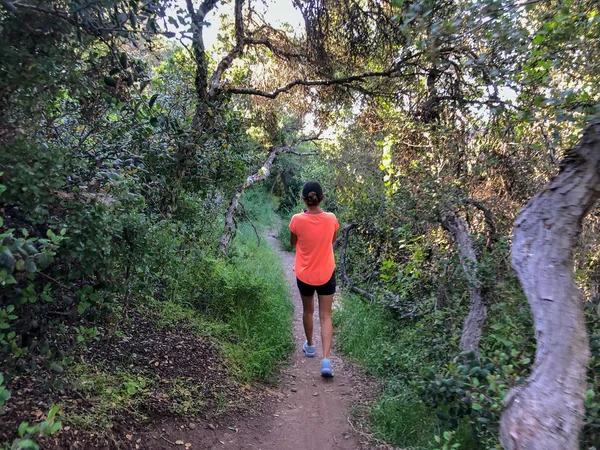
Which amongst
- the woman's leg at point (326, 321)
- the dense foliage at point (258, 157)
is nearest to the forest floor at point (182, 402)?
the dense foliage at point (258, 157)

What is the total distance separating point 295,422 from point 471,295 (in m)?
1.78

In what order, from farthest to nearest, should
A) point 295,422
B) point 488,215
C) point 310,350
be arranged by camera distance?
1. point 310,350
2. point 488,215
3. point 295,422

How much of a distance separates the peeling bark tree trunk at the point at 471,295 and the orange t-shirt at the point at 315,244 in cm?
111

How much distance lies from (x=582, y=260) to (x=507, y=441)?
2.38 meters

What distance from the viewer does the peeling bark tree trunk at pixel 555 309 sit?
1.39m

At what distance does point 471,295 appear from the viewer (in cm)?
328

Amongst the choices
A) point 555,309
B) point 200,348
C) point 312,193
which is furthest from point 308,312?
point 555,309

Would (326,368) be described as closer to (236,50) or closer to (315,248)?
(315,248)

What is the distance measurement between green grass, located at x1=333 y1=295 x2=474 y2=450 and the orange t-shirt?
1.04 m

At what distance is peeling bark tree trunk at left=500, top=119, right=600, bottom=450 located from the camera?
139 cm

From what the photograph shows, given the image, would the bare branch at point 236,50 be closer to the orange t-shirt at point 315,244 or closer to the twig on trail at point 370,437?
the orange t-shirt at point 315,244

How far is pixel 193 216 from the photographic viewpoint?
14.9 feet

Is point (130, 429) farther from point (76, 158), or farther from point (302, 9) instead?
point (302, 9)

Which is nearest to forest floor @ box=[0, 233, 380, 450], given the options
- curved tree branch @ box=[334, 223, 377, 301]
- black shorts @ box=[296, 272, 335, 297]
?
black shorts @ box=[296, 272, 335, 297]
